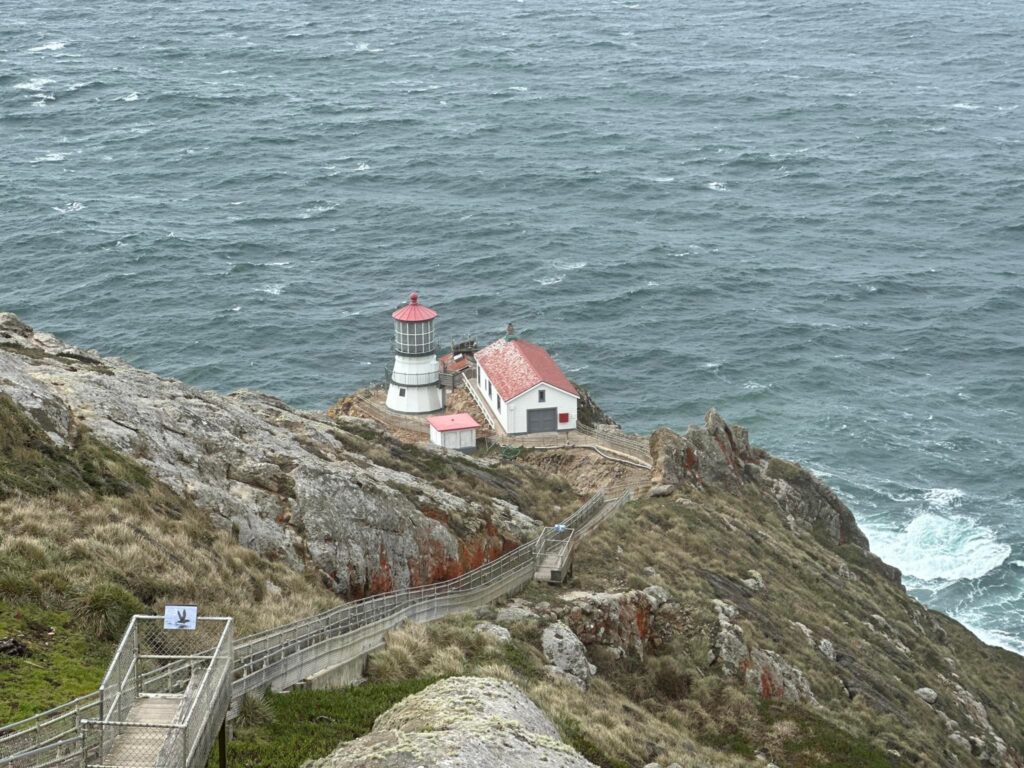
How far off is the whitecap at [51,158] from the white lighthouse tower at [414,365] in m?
86.7

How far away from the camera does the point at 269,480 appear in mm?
38656

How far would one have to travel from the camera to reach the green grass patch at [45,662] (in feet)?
75.0

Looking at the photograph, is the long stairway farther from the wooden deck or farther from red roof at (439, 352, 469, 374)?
red roof at (439, 352, 469, 374)

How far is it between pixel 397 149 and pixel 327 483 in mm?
119644

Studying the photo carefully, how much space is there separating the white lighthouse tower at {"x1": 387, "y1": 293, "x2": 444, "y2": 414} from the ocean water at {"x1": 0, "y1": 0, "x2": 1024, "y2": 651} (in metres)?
22.2

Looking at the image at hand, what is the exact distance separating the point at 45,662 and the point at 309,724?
16.1 feet

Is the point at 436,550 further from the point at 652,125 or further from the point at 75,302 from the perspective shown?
the point at 652,125

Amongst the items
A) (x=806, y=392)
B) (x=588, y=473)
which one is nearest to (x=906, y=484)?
(x=806, y=392)

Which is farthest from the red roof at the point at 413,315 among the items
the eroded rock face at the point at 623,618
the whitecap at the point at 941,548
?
the eroded rock face at the point at 623,618

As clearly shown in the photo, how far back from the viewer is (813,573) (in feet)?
186

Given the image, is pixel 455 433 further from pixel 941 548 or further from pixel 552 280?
pixel 552 280

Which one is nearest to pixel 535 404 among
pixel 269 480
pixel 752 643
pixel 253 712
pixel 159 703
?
pixel 752 643

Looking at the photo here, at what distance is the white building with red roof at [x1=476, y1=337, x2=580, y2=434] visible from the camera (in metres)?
67.6

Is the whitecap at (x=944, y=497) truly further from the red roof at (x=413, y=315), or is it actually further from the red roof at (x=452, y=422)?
the red roof at (x=413, y=315)
